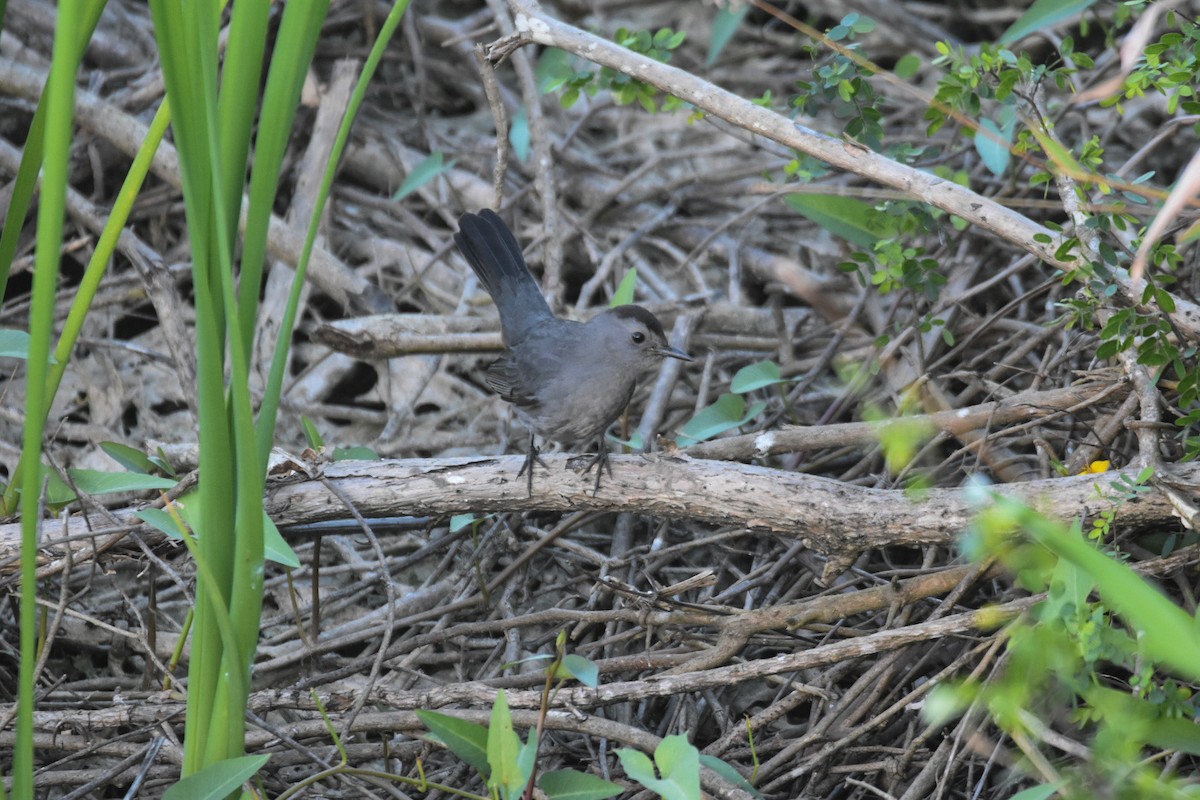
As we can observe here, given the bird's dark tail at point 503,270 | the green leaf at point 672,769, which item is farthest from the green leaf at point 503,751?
the bird's dark tail at point 503,270

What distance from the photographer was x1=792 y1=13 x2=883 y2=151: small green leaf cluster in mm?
3324

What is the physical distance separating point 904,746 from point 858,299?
2053 mm

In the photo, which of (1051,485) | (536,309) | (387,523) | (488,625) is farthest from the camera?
(536,309)

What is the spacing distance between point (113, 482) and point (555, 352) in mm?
1643

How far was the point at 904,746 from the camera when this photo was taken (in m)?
2.88

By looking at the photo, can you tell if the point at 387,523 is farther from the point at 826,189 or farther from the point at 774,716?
the point at 826,189

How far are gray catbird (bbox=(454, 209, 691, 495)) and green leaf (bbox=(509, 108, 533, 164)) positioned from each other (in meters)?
0.81

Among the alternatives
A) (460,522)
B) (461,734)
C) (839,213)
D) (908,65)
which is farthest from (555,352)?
(461,734)

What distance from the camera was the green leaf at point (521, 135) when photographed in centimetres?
498

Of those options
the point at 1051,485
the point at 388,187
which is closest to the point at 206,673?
the point at 1051,485

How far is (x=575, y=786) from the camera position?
2389 millimetres

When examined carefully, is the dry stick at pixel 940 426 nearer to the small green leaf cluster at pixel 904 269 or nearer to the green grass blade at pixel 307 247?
the small green leaf cluster at pixel 904 269

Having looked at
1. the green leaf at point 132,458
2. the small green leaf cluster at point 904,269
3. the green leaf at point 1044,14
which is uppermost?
the green leaf at point 1044,14

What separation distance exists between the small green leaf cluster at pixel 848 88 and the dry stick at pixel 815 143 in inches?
8.8
